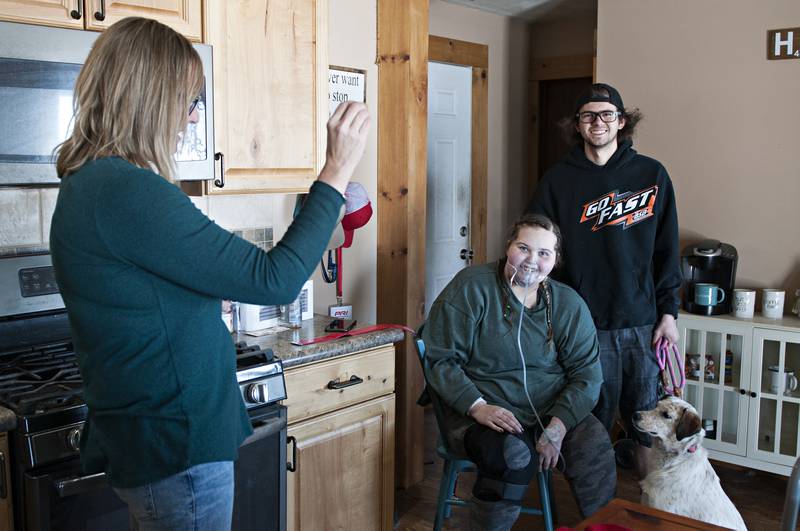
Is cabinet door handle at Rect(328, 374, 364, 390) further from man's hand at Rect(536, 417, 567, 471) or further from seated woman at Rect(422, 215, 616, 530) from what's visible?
man's hand at Rect(536, 417, 567, 471)

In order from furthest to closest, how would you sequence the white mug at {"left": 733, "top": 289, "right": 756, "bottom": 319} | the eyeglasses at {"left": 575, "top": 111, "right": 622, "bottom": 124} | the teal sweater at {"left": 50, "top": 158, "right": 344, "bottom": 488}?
the white mug at {"left": 733, "top": 289, "right": 756, "bottom": 319}
the eyeglasses at {"left": 575, "top": 111, "right": 622, "bottom": 124}
the teal sweater at {"left": 50, "top": 158, "right": 344, "bottom": 488}

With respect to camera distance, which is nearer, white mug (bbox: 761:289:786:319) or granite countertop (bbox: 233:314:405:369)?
granite countertop (bbox: 233:314:405:369)

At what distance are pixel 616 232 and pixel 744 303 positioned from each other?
100 centimetres

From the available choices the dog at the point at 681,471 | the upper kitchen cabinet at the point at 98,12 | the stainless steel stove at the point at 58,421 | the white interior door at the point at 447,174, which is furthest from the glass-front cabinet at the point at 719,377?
the upper kitchen cabinet at the point at 98,12

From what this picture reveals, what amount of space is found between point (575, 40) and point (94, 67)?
419cm

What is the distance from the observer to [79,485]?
167 centimetres

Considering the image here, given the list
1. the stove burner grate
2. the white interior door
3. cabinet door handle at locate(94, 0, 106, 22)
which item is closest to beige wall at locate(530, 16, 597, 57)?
the white interior door

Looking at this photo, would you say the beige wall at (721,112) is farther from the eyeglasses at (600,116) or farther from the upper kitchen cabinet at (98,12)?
the upper kitchen cabinet at (98,12)

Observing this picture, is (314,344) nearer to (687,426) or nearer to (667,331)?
(687,426)

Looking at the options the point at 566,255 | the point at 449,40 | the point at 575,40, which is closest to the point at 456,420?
the point at 566,255

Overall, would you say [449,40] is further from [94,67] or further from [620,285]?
[94,67]

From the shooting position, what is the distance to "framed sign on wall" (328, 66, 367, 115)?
3008 mm

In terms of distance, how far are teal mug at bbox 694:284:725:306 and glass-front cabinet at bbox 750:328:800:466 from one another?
23 cm

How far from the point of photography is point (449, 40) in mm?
4465
